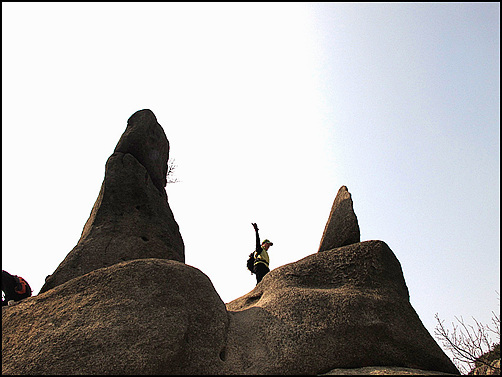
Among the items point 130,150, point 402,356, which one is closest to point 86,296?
point 402,356

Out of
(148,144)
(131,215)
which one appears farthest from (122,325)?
(148,144)

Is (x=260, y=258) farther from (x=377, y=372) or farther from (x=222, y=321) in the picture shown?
(x=377, y=372)

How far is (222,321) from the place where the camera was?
6.04 m

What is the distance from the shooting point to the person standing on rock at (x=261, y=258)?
1041 centimetres

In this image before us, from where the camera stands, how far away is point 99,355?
16.2 feet

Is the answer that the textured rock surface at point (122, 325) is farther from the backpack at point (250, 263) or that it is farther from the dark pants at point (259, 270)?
the backpack at point (250, 263)

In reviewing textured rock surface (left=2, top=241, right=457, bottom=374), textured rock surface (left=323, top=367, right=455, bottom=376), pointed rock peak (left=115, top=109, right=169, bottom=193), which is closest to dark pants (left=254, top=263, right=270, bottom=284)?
textured rock surface (left=2, top=241, right=457, bottom=374)

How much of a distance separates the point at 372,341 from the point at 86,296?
4.47 meters

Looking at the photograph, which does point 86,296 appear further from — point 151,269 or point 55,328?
point 151,269

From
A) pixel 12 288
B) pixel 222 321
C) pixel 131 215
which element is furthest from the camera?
pixel 131 215

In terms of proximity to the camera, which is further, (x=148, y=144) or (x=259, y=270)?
(x=148, y=144)

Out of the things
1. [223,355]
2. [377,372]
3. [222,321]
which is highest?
Result: [222,321]

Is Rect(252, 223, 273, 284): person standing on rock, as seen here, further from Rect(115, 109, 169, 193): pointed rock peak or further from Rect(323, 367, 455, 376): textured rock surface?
Rect(323, 367, 455, 376): textured rock surface

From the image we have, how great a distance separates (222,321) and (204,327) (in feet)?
1.36
